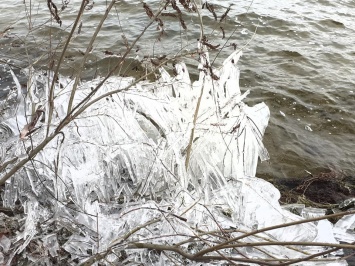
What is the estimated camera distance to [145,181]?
250 centimetres

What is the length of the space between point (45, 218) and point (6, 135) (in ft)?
2.44

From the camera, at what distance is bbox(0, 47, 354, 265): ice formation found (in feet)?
6.63

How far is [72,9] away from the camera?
24.6ft

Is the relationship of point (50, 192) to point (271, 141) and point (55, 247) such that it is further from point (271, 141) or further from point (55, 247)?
point (271, 141)

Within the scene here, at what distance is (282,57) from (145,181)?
4369 mm

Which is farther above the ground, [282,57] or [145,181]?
[145,181]

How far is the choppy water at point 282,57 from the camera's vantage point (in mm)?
4254

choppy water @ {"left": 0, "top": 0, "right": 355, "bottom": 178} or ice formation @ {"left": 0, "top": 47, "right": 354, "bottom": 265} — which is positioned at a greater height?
ice formation @ {"left": 0, "top": 47, "right": 354, "bottom": 265}

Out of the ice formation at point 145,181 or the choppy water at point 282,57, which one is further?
the choppy water at point 282,57

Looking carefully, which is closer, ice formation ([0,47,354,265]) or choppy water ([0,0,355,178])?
ice formation ([0,47,354,265])

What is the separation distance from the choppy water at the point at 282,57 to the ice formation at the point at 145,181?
0.60 m

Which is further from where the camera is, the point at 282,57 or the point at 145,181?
the point at 282,57

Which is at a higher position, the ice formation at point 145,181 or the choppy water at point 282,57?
the ice formation at point 145,181

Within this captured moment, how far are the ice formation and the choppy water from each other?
602mm
